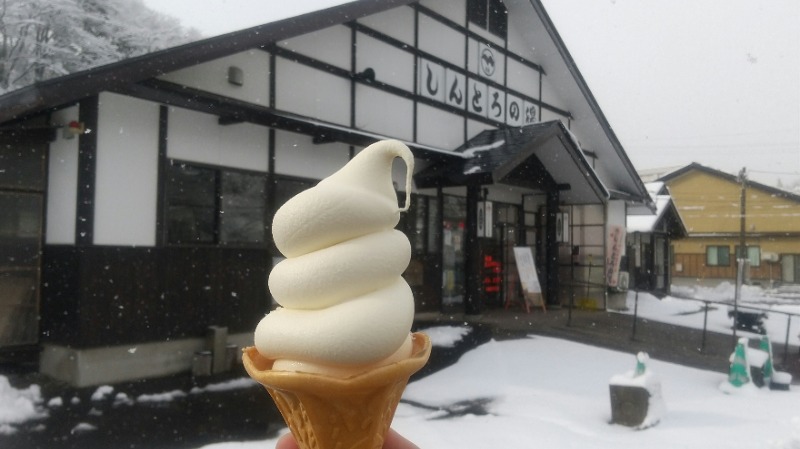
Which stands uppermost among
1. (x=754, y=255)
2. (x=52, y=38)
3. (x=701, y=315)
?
(x=52, y=38)

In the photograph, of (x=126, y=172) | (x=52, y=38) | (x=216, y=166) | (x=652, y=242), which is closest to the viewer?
(x=126, y=172)

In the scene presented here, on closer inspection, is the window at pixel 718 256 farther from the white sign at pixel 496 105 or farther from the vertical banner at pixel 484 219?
the vertical banner at pixel 484 219

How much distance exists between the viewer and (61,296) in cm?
734

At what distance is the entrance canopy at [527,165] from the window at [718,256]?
95.5 feet

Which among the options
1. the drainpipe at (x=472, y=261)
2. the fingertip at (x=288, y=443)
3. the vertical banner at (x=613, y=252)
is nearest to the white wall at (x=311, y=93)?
the drainpipe at (x=472, y=261)

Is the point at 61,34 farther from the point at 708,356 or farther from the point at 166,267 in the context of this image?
the point at 708,356

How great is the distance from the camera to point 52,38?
19.8m

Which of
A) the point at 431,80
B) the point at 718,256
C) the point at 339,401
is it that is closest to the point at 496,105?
the point at 431,80

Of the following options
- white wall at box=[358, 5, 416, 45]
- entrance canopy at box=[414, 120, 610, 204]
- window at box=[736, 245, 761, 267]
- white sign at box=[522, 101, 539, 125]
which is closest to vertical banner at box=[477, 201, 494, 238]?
entrance canopy at box=[414, 120, 610, 204]

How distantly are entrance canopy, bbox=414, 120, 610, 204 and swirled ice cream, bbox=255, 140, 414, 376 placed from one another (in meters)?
8.81

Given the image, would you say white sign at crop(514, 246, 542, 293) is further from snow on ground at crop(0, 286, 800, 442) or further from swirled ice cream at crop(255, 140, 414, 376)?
swirled ice cream at crop(255, 140, 414, 376)

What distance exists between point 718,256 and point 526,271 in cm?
3147

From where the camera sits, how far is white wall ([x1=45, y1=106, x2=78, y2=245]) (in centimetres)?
732

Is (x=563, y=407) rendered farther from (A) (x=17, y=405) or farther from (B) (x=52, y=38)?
(B) (x=52, y=38)
